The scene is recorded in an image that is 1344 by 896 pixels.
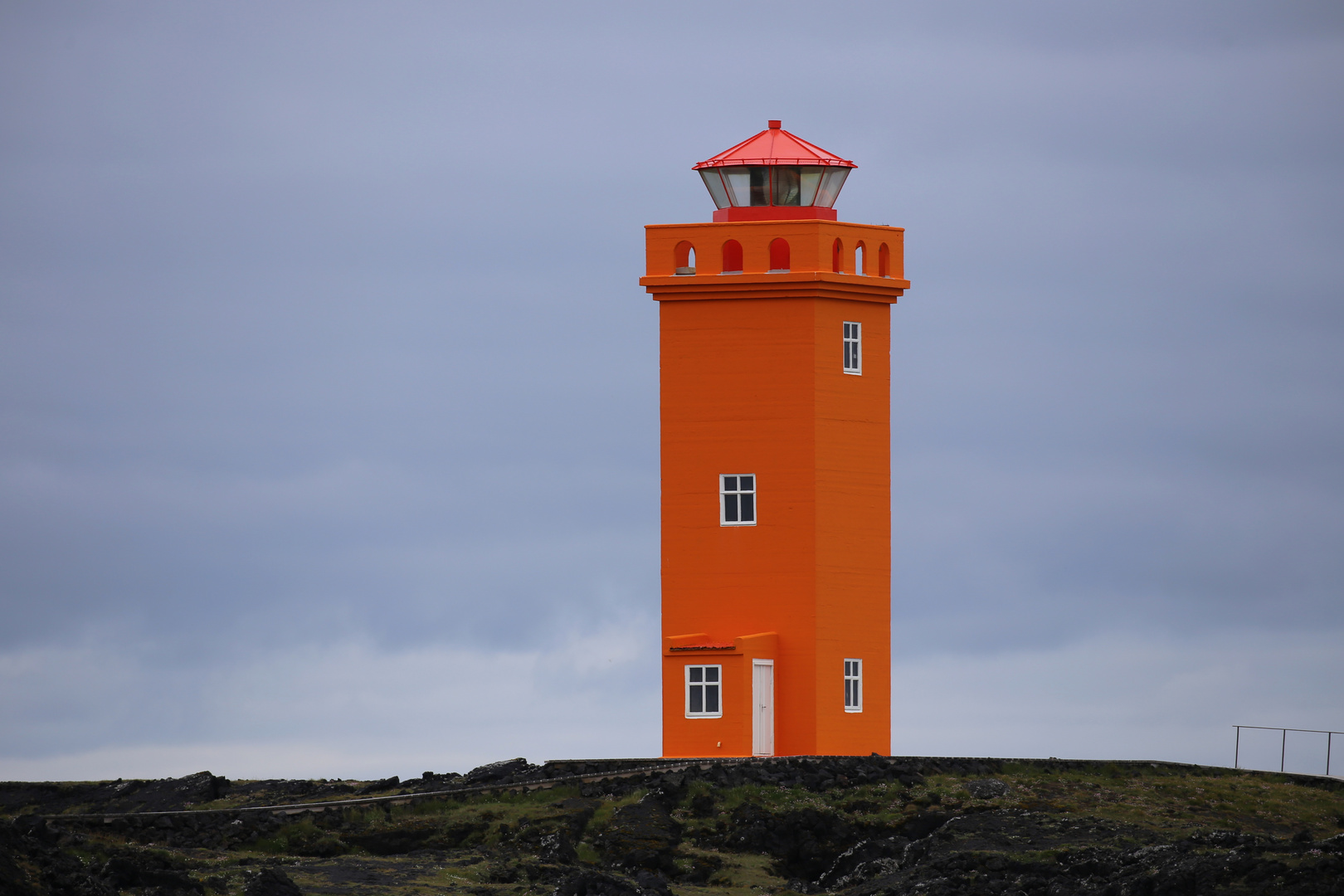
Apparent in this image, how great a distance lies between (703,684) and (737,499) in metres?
3.61

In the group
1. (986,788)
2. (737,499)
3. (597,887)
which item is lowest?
(597,887)

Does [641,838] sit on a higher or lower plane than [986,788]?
lower

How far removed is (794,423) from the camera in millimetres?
39656

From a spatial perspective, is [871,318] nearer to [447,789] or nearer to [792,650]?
[792,650]

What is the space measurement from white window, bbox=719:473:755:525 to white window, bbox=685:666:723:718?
290 cm

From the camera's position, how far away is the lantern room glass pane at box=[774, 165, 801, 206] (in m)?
41.0

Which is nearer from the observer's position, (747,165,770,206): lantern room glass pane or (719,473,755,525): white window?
(719,473,755,525): white window

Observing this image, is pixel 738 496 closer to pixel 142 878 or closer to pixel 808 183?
pixel 808 183

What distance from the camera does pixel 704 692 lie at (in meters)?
38.8

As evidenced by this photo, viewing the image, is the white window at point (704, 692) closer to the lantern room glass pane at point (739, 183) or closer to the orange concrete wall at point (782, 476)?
the orange concrete wall at point (782, 476)

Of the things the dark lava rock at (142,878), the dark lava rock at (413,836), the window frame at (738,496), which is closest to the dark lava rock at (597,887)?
the dark lava rock at (413,836)

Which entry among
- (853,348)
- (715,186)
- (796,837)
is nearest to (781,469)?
(853,348)

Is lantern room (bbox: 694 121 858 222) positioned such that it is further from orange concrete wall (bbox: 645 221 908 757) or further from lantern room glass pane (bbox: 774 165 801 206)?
orange concrete wall (bbox: 645 221 908 757)

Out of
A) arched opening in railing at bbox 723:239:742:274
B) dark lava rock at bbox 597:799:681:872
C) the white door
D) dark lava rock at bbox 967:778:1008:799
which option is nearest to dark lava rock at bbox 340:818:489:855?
dark lava rock at bbox 597:799:681:872
